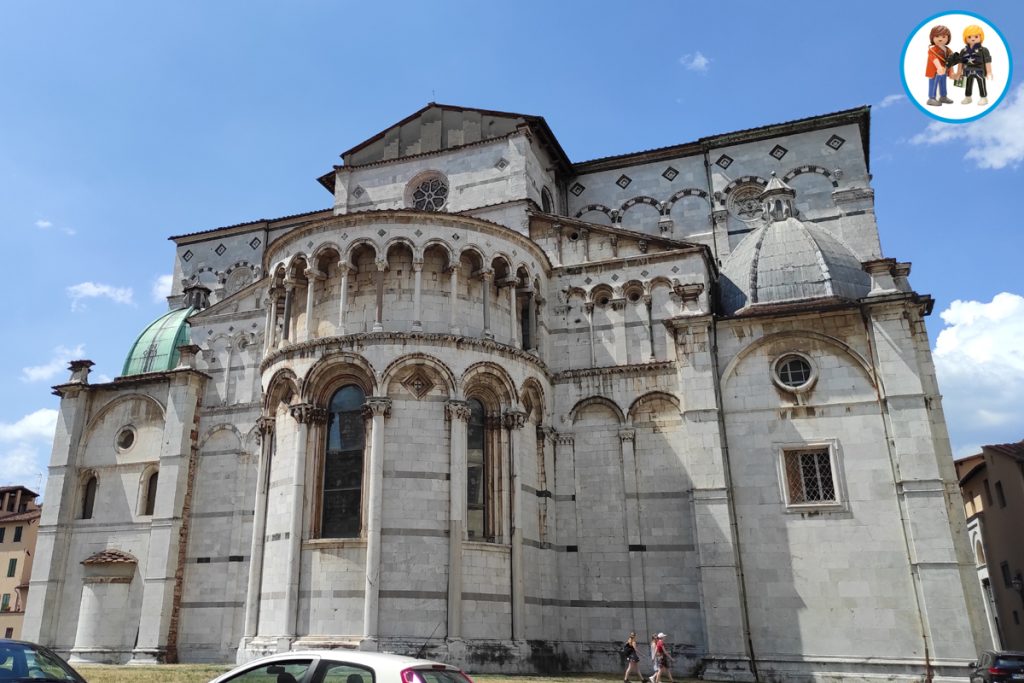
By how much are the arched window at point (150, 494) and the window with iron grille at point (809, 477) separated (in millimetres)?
19498

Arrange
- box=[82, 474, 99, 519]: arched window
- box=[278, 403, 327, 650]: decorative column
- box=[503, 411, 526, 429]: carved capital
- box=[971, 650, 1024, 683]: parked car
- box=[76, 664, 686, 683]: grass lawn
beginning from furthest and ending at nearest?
box=[82, 474, 99, 519]: arched window
box=[503, 411, 526, 429]: carved capital
box=[278, 403, 327, 650]: decorative column
box=[76, 664, 686, 683]: grass lawn
box=[971, 650, 1024, 683]: parked car

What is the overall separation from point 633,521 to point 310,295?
10.5 meters

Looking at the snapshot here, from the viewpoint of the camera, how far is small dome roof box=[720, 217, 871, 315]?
22.4 meters

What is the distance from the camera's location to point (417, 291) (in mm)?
21000

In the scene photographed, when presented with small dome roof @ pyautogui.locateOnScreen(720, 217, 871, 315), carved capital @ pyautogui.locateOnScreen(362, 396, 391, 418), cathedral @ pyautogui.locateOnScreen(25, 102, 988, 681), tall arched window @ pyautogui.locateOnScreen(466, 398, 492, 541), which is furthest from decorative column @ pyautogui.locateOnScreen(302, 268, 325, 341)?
small dome roof @ pyautogui.locateOnScreen(720, 217, 871, 315)

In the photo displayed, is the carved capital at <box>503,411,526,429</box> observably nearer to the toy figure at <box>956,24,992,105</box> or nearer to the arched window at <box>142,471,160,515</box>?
the toy figure at <box>956,24,992,105</box>

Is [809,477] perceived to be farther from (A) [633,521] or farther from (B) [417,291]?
(B) [417,291]

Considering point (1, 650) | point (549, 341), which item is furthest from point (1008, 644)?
point (1, 650)

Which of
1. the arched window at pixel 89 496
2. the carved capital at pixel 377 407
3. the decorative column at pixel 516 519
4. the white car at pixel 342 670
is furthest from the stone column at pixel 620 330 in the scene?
the arched window at pixel 89 496

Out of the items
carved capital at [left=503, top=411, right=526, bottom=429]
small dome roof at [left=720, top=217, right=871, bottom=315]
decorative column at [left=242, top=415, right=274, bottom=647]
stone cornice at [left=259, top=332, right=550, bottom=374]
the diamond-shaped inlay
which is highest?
small dome roof at [left=720, top=217, right=871, bottom=315]

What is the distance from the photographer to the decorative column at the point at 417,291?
813 inches

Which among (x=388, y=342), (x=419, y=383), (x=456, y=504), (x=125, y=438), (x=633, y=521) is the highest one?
(x=388, y=342)

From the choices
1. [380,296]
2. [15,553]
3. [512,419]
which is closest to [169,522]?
[380,296]

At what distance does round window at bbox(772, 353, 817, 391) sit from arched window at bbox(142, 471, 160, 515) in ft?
64.2
